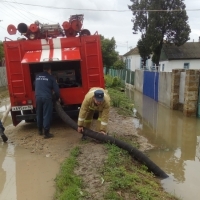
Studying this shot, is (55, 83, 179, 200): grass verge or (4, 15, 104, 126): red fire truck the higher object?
(4, 15, 104, 126): red fire truck

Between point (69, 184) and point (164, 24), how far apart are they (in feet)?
90.7

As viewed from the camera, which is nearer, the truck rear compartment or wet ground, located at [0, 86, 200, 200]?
wet ground, located at [0, 86, 200, 200]

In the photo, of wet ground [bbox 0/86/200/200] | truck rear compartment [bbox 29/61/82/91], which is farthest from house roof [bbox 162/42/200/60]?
truck rear compartment [bbox 29/61/82/91]

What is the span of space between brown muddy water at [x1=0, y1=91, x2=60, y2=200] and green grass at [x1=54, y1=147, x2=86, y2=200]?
0.18 metres

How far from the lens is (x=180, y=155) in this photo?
19.7 ft

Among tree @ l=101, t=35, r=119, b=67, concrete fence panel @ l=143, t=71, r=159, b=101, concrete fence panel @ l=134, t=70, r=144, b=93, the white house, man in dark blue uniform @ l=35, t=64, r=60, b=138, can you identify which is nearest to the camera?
man in dark blue uniform @ l=35, t=64, r=60, b=138

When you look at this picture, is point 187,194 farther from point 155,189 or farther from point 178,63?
point 178,63

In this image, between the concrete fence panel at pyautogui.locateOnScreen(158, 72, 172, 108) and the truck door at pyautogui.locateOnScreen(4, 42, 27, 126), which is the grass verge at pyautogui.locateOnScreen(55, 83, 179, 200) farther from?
the concrete fence panel at pyautogui.locateOnScreen(158, 72, 172, 108)

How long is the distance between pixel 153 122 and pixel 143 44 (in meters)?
21.8

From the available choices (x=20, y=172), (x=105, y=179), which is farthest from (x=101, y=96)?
(x=20, y=172)

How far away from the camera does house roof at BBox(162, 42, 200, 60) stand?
29625 mm

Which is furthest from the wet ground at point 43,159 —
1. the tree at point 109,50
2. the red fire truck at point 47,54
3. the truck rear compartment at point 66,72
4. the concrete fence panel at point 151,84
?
the tree at point 109,50

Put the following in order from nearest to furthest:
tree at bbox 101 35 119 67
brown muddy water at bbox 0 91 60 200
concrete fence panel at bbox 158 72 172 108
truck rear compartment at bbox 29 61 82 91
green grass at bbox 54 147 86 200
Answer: green grass at bbox 54 147 86 200 < brown muddy water at bbox 0 91 60 200 < truck rear compartment at bbox 29 61 82 91 < concrete fence panel at bbox 158 72 172 108 < tree at bbox 101 35 119 67

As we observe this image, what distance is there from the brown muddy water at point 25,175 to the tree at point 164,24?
83.4 ft
